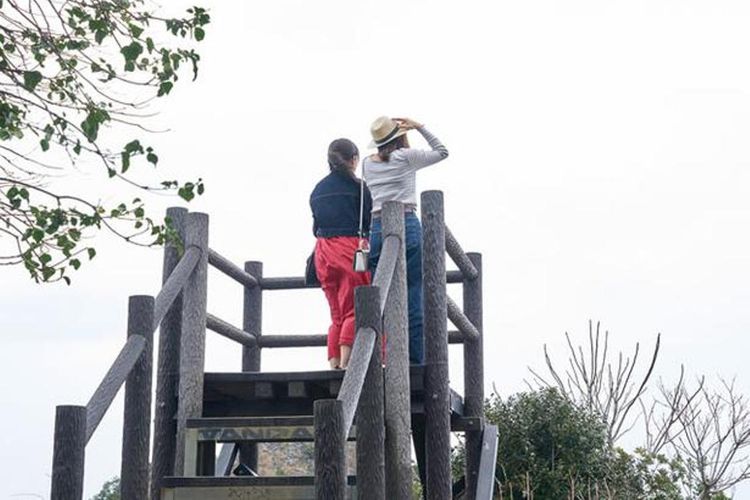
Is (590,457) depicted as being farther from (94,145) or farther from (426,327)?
(94,145)

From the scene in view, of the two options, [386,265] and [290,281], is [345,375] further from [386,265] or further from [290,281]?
[290,281]

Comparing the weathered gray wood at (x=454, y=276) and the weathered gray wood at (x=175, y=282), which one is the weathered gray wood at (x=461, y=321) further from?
the weathered gray wood at (x=175, y=282)

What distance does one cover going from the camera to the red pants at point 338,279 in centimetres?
696

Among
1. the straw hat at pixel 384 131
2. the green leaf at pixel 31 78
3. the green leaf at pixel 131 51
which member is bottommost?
the green leaf at pixel 31 78

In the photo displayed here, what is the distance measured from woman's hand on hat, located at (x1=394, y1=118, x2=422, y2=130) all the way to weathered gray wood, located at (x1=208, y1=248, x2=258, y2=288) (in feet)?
3.95

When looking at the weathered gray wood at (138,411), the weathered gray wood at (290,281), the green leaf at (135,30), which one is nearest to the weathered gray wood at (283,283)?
Answer: the weathered gray wood at (290,281)

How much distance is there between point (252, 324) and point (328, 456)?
396cm

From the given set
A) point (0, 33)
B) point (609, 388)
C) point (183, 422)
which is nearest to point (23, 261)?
point (0, 33)

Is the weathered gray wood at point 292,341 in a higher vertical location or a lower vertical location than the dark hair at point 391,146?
lower

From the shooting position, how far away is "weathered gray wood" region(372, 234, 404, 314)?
5.90 metres

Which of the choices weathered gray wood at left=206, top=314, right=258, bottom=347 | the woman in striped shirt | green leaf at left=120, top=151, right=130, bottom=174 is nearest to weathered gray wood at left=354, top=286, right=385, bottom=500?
green leaf at left=120, top=151, right=130, bottom=174

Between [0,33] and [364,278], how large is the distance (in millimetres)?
2431

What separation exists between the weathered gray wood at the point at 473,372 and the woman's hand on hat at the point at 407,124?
1.58 metres

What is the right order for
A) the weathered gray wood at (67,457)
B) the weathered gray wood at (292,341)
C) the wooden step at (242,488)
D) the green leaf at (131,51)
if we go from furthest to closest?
the weathered gray wood at (292,341) → the wooden step at (242,488) → the green leaf at (131,51) → the weathered gray wood at (67,457)
